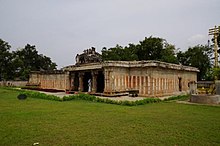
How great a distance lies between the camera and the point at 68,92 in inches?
1039

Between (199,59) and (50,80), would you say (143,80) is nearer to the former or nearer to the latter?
(50,80)

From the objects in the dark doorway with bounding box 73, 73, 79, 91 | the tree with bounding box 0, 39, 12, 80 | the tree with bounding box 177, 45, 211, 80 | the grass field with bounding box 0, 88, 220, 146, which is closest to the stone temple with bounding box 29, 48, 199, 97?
the dark doorway with bounding box 73, 73, 79, 91

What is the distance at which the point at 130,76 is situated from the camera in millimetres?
22344

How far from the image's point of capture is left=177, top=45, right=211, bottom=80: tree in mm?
40906

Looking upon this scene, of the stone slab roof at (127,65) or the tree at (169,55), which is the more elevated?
the tree at (169,55)

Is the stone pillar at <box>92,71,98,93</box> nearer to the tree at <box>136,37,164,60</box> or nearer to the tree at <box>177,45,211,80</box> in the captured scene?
the tree at <box>136,37,164,60</box>

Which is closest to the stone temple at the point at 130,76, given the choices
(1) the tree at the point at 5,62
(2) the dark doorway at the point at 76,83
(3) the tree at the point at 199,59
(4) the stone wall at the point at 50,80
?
(2) the dark doorway at the point at 76,83

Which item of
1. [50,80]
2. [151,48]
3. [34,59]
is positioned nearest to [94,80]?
[50,80]

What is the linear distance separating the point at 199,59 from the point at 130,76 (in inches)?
965

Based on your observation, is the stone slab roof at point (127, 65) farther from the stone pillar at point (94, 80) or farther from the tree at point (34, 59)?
the tree at point (34, 59)

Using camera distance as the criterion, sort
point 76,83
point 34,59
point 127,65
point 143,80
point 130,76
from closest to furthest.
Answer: point 143,80, point 127,65, point 130,76, point 76,83, point 34,59

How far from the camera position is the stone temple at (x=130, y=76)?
67.1 feet

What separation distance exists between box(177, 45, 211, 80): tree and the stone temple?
48.0ft

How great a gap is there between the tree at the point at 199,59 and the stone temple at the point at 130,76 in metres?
14.6
